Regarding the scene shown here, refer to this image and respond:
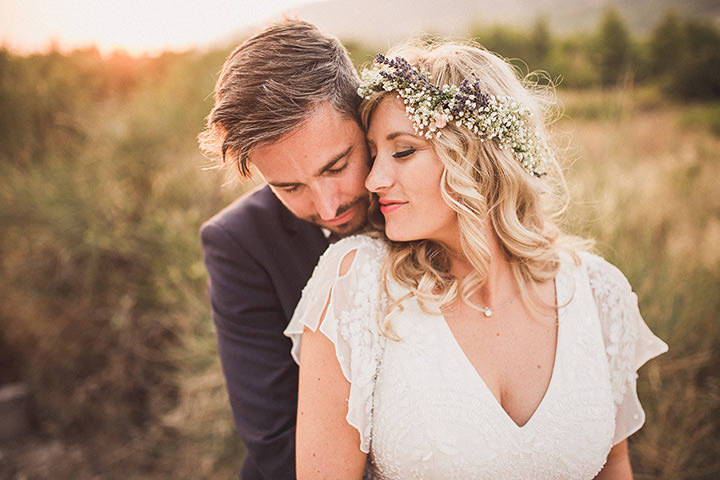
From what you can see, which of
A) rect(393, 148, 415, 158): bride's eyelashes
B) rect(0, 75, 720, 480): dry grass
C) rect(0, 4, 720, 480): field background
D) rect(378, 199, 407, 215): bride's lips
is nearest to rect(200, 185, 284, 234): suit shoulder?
rect(378, 199, 407, 215): bride's lips

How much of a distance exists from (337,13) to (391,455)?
263 cm

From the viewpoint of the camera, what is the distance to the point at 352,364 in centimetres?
163

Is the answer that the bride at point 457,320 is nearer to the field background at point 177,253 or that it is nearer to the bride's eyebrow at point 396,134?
the bride's eyebrow at point 396,134

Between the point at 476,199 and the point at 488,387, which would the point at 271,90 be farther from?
the point at 488,387

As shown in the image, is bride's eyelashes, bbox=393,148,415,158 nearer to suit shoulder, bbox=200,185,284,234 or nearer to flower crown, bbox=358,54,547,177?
flower crown, bbox=358,54,547,177

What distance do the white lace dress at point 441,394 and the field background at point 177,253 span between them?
1.60m

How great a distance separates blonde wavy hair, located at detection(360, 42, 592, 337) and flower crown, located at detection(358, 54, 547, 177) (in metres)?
0.04

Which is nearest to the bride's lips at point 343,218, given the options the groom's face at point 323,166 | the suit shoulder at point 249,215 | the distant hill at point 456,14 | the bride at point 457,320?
the groom's face at point 323,166

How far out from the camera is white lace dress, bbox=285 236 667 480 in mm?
1586

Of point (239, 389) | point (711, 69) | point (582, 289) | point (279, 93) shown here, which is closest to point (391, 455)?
point (239, 389)

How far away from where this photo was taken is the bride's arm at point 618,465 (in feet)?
6.45

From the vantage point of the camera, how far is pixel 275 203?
2375 millimetres

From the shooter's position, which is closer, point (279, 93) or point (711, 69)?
point (279, 93)

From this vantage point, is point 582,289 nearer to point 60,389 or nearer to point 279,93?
point 279,93
